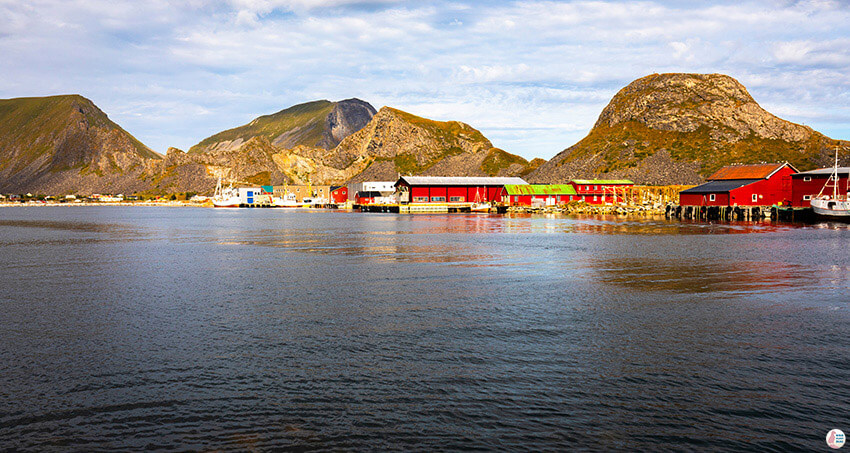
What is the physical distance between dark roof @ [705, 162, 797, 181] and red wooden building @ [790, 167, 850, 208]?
10.8ft

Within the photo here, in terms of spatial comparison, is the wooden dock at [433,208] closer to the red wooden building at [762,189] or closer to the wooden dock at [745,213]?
the wooden dock at [745,213]

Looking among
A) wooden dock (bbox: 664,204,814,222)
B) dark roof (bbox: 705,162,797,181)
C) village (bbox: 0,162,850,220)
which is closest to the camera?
wooden dock (bbox: 664,204,814,222)

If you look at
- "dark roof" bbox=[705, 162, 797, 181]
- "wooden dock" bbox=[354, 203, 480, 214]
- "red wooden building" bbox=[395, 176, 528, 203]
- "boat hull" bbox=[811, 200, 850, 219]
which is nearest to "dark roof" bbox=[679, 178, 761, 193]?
"dark roof" bbox=[705, 162, 797, 181]

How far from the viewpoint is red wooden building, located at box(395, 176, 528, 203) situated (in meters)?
158

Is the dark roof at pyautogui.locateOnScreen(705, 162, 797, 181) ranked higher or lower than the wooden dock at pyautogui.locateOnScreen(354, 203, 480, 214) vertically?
higher

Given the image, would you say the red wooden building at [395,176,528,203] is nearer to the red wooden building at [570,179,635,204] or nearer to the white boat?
the white boat

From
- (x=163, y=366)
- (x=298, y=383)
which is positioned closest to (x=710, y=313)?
(x=298, y=383)

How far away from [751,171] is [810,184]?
12.3 meters

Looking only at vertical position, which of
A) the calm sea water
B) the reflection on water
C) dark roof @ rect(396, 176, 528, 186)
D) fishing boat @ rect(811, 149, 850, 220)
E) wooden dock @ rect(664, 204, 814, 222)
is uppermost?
dark roof @ rect(396, 176, 528, 186)

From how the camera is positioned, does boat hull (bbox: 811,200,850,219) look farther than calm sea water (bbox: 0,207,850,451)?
Yes

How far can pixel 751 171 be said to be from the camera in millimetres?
118812

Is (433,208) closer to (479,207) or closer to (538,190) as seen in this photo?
(479,207)

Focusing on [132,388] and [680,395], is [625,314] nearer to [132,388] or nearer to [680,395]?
[680,395]

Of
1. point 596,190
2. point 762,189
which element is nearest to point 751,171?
point 762,189
